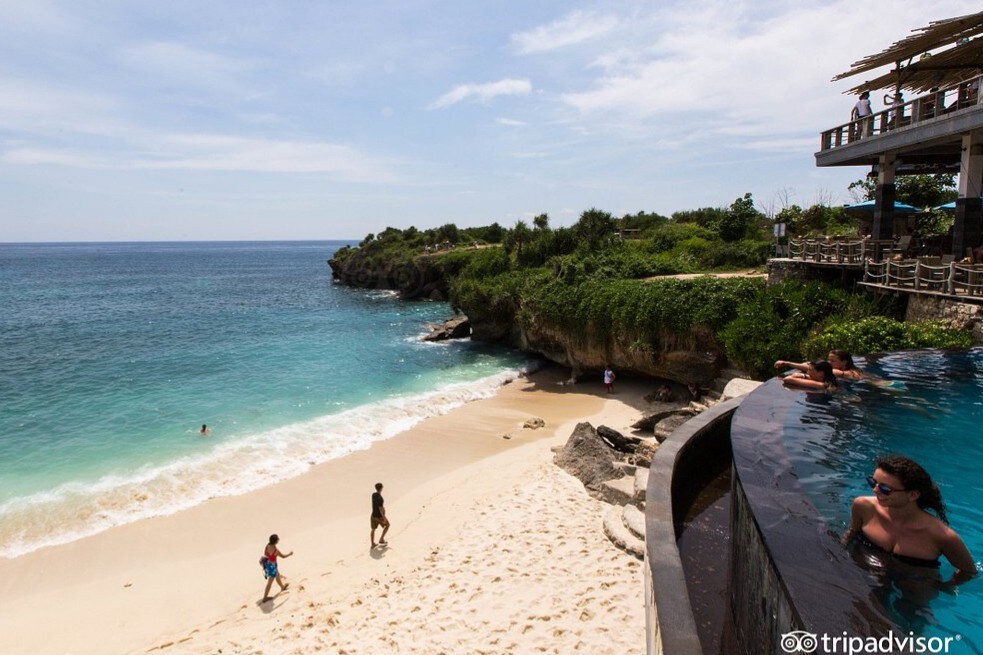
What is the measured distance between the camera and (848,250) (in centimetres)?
1777

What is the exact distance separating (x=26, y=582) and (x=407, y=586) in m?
9.19

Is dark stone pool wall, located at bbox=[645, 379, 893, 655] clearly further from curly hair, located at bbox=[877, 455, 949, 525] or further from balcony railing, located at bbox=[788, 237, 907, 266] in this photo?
balcony railing, located at bbox=[788, 237, 907, 266]

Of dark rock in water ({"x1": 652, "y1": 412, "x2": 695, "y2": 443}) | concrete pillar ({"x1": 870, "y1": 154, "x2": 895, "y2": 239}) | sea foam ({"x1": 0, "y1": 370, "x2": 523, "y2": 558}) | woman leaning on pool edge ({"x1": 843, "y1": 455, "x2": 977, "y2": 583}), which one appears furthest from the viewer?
concrete pillar ({"x1": 870, "y1": 154, "x2": 895, "y2": 239})

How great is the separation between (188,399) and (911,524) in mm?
27031

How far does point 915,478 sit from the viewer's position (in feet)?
14.0

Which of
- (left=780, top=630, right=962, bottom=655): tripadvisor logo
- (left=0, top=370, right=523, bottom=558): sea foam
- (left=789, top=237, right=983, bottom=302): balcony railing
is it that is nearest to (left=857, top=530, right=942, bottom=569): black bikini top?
(left=780, top=630, right=962, bottom=655): tripadvisor logo

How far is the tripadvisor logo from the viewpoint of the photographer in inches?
125

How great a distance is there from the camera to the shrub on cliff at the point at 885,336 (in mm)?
12469

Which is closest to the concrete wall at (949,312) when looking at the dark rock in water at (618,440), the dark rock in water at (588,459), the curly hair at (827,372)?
the curly hair at (827,372)

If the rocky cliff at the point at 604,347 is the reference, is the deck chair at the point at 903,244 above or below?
above

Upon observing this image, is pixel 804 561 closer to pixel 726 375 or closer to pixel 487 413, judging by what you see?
pixel 726 375

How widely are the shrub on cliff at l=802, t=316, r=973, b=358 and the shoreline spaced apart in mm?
7664

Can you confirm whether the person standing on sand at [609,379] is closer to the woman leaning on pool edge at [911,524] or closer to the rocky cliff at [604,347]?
the rocky cliff at [604,347]

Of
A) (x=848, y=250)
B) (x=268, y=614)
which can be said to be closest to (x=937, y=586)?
(x=268, y=614)
